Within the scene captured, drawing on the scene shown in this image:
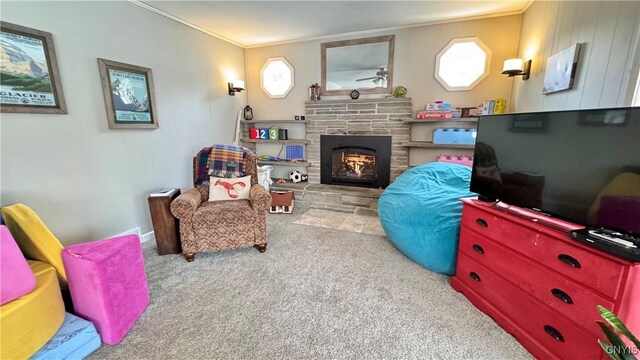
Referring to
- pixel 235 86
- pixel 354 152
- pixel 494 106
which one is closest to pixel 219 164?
pixel 235 86

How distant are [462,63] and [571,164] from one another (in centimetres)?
246

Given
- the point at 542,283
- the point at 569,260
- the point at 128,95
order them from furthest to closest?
the point at 128,95 < the point at 542,283 < the point at 569,260

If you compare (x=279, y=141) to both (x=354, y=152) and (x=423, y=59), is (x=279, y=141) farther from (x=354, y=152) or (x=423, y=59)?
(x=423, y=59)

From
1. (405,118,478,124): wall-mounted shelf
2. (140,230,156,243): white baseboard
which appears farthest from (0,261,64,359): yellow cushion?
(405,118,478,124): wall-mounted shelf

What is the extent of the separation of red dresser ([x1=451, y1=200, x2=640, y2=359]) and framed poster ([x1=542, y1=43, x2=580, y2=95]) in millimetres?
1237

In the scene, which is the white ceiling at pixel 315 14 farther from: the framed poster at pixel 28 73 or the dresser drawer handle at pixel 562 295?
the dresser drawer handle at pixel 562 295

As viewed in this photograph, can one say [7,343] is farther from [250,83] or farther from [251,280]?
[250,83]

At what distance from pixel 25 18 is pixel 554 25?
164 inches

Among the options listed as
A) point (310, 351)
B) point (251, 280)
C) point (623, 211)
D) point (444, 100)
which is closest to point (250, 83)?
point (444, 100)

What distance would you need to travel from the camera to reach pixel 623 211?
105cm

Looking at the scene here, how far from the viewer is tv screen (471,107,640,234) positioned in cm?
103

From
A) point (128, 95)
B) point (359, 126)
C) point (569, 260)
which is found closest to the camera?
point (569, 260)

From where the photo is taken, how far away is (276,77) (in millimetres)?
4023

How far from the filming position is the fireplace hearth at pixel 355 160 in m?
3.59
